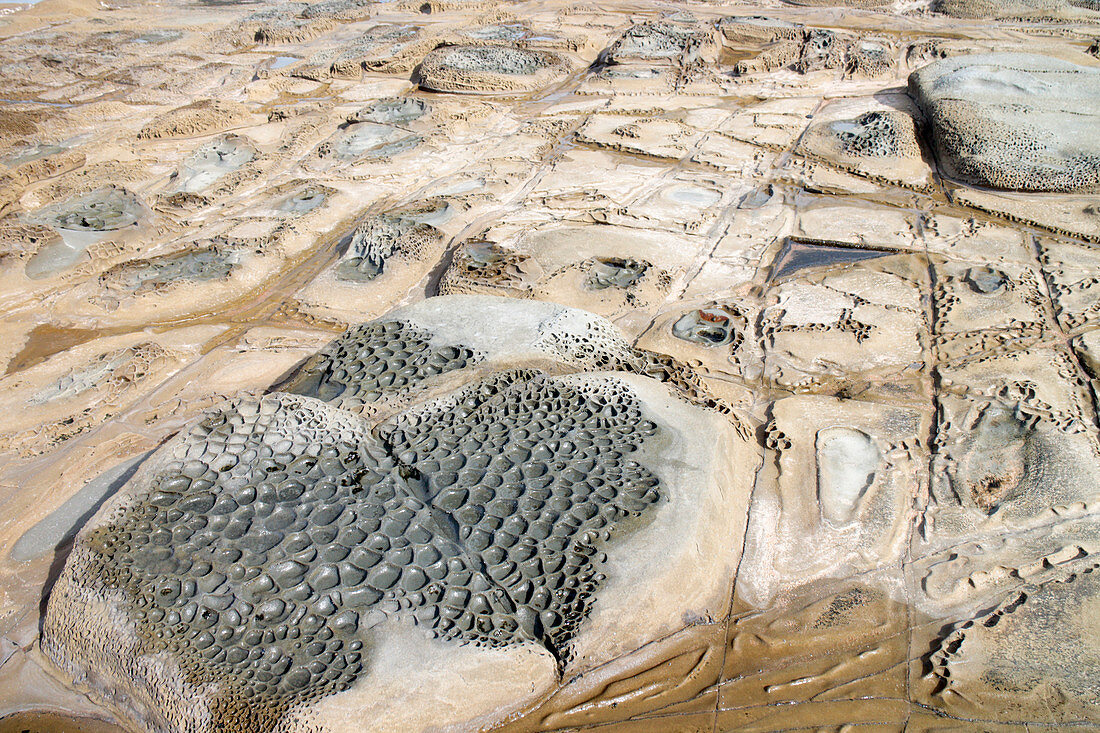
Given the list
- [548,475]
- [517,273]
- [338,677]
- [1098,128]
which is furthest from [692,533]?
[1098,128]

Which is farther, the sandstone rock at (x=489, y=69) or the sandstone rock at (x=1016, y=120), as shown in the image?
the sandstone rock at (x=489, y=69)

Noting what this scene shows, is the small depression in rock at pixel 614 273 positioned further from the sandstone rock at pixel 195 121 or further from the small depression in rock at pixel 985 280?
the sandstone rock at pixel 195 121

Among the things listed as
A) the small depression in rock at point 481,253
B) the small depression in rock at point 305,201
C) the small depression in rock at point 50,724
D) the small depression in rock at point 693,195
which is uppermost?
the small depression in rock at point 693,195

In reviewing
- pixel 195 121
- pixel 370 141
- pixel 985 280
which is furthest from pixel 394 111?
pixel 985 280

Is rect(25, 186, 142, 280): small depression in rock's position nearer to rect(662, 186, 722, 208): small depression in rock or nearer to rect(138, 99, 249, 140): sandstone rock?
rect(138, 99, 249, 140): sandstone rock

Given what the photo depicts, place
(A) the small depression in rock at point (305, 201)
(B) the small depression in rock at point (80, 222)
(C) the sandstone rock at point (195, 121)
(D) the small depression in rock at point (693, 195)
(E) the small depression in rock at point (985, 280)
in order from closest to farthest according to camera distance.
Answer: (E) the small depression in rock at point (985, 280) → (B) the small depression in rock at point (80, 222) → (D) the small depression in rock at point (693, 195) → (A) the small depression in rock at point (305, 201) → (C) the sandstone rock at point (195, 121)

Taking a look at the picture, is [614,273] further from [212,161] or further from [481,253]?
[212,161]

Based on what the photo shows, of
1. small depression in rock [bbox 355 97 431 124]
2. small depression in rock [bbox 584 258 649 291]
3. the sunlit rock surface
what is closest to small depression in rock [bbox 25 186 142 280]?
the sunlit rock surface

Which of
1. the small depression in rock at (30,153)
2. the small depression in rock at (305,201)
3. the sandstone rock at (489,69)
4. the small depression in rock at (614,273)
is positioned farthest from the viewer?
the sandstone rock at (489,69)

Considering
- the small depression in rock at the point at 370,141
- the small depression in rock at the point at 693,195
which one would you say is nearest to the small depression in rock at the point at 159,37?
the small depression in rock at the point at 370,141

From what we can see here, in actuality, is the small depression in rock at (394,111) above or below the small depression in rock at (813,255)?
above
